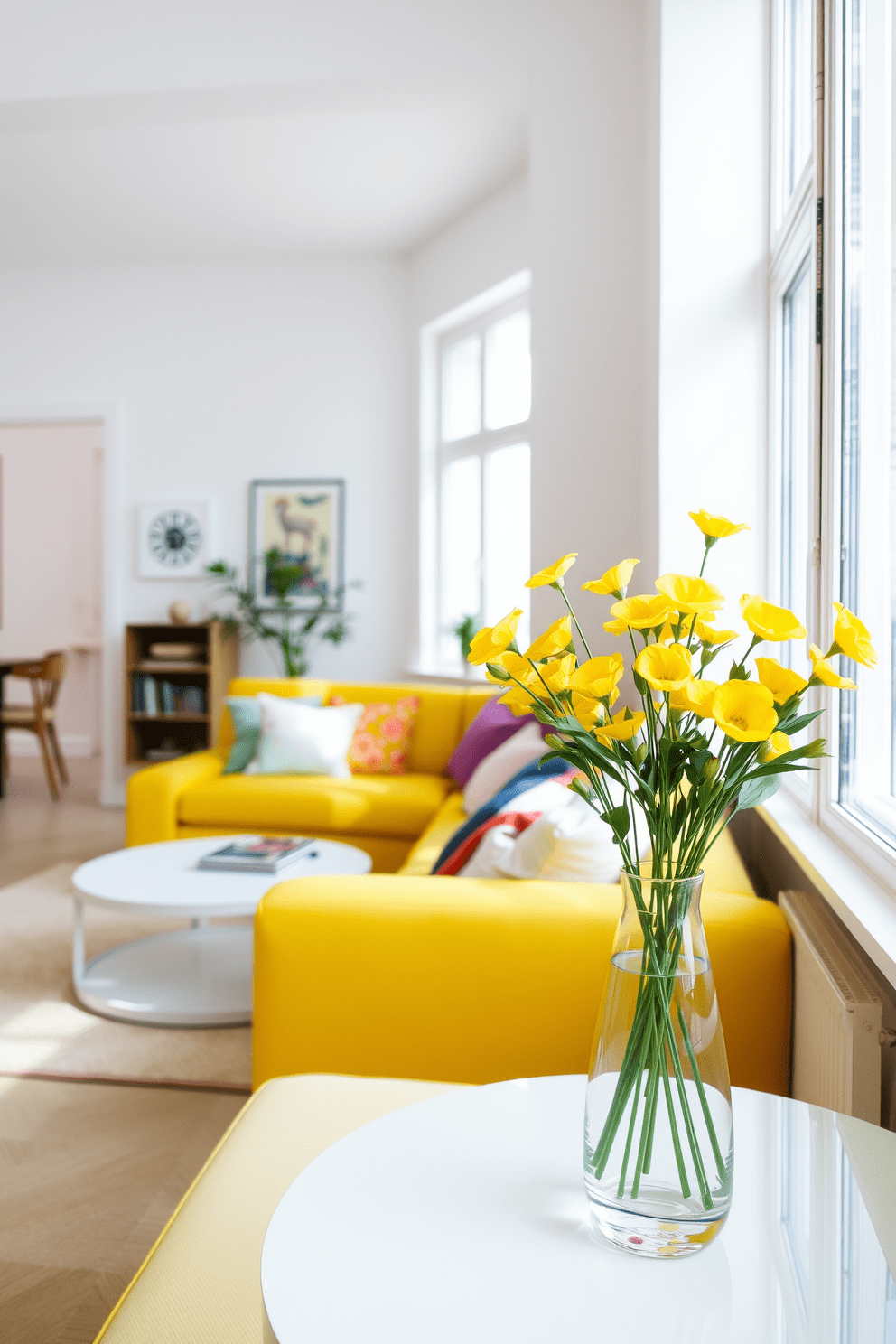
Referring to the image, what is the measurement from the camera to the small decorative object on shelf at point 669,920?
745mm

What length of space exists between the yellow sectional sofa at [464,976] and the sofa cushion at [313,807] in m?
2.03

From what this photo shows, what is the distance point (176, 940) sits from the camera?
330 cm

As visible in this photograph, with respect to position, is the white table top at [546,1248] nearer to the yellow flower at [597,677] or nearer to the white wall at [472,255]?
the yellow flower at [597,677]

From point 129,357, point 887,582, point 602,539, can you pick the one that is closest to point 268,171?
point 129,357

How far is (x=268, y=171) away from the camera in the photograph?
4738 mm

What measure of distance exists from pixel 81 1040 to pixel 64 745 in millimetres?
6235

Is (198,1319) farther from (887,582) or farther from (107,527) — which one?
(107,527)

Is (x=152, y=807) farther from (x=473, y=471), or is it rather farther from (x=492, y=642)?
(x=492, y=642)

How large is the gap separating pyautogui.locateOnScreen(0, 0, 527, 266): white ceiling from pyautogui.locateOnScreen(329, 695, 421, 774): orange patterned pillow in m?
2.35

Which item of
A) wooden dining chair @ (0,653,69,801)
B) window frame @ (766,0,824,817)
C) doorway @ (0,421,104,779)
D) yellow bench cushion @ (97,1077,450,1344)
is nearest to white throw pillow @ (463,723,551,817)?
window frame @ (766,0,824,817)

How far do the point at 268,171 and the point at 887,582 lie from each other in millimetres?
4150

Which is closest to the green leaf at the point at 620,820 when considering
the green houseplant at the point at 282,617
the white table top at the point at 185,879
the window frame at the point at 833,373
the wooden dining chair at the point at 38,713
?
the window frame at the point at 833,373

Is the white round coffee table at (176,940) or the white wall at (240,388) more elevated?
the white wall at (240,388)

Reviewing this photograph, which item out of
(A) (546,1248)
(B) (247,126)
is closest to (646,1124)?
(A) (546,1248)
